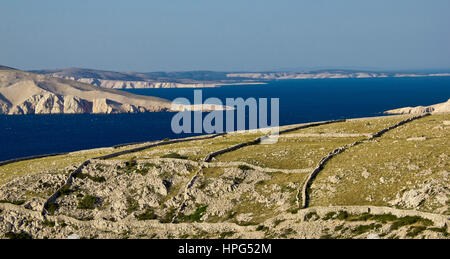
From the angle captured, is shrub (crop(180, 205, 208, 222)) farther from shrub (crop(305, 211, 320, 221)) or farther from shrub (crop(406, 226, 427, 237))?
shrub (crop(406, 226, 427, 237))

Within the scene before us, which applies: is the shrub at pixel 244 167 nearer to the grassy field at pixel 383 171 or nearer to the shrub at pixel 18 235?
the grassy field at pixel 383 171

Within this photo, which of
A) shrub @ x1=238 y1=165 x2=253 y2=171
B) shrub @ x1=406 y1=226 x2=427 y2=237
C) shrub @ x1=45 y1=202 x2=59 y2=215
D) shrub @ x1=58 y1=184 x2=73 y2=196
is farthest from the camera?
shrub @ x1=58 y1=184 x2=73 y2=196

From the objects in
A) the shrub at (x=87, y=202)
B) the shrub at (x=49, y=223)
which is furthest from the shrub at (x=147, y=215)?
the shrub at (x=49, y=223)

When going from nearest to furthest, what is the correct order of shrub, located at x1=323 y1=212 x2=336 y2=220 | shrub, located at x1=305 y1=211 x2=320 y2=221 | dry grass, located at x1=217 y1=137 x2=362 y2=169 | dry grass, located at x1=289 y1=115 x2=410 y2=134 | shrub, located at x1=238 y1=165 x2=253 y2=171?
1. shrub, located at x1=323 y1=212 x2=336 y2=220
2. shrub, located at x1=305 y1=211 x2=320 y2=221
3. shrub, located at x1=238 y1=165 x2=253 y2=171
4. dry grass, located at x1=217 y1=137 x2=362 y2=169
5. dry grass, located at x1=289 y1=115 x2=410 y2=134

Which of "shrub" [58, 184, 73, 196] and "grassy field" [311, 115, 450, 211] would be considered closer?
"grassy field" [311, 115, 450, 211]

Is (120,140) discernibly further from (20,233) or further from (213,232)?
(213,232)

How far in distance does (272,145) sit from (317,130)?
39.9ft

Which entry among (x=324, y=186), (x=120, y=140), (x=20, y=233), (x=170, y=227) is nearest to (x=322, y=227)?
(x=324, y=186)

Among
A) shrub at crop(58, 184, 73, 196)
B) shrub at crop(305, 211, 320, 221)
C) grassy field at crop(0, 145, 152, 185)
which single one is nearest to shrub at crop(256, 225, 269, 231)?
shrub at crop(305, 211, 320, 221)

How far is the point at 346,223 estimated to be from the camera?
4191cm

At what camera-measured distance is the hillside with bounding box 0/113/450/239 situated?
42.8 metres

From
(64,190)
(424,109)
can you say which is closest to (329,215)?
(64,190)


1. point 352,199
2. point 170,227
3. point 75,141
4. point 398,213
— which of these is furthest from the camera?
point 75,141

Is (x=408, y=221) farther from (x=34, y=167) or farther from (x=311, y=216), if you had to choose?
(x=34, y=167)
